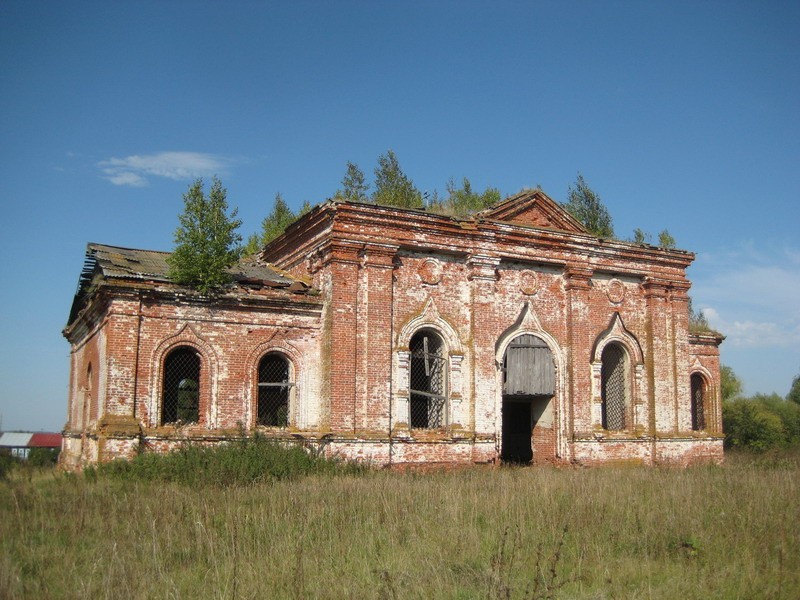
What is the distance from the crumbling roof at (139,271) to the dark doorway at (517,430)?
7.36 meters

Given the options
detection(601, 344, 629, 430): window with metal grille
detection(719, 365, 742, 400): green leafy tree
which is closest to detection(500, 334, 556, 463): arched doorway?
detection(601, 344, 629, 430): window with metal grille

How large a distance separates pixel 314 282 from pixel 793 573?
12045 millimetres

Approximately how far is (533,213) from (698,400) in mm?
8716

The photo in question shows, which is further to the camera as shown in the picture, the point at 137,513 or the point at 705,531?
the point at 137,513

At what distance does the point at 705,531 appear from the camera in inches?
355

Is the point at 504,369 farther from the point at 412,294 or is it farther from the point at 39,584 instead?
the point at 39,584

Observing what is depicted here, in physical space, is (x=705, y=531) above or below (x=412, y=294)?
below

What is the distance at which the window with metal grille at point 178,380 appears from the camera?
15922mm

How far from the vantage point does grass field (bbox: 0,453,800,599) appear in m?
7.02

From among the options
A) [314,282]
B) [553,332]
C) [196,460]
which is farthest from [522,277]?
[196,460]

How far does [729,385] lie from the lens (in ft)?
134

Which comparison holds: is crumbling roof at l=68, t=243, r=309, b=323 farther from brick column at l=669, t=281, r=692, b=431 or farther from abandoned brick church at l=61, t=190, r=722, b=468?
brick column at l=669, t=281, r=692, b=431

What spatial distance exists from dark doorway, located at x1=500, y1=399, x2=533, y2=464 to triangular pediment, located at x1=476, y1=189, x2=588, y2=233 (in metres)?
5.03

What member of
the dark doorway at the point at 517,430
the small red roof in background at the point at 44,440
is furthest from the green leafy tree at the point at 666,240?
the small red roof in background at the point at 44,440
